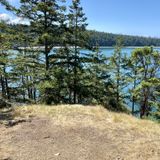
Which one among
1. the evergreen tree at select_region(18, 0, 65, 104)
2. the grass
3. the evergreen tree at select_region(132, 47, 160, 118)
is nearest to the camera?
the grass

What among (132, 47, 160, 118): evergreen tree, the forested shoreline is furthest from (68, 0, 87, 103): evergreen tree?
(132, 47, 160, 118): evergreen tree

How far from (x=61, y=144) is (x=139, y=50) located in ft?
67.5

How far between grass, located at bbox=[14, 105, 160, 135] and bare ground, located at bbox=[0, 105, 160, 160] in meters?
0.03

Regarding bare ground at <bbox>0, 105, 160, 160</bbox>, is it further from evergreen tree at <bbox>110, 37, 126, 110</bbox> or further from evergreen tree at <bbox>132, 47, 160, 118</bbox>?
evergreen tree at <bbox>110, 37, 126, 110</bbox>

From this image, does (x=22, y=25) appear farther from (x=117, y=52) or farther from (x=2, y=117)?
(x=117, y=52)

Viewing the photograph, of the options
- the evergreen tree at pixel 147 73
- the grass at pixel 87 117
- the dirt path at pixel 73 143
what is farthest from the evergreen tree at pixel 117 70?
the dirt path at pixel 73 143

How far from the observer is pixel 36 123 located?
8.95m

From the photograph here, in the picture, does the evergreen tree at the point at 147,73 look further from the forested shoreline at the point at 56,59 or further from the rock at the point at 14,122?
the rock at the point at 14,122

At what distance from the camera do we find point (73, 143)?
7.41 meters

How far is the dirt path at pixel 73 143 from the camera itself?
671 cm

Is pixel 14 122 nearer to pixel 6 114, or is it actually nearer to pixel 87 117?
pixel 6 114

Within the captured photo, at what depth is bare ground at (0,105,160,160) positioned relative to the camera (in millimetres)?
6727

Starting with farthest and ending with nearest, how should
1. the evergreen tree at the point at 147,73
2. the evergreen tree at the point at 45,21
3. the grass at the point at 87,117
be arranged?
the evergreen tree at the point at 147,73 → the evergreen tree at the point at 45,21 → the grass at the point at 87,117

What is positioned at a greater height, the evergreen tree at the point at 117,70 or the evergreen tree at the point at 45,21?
the evergreen tree at the point at 45,21
